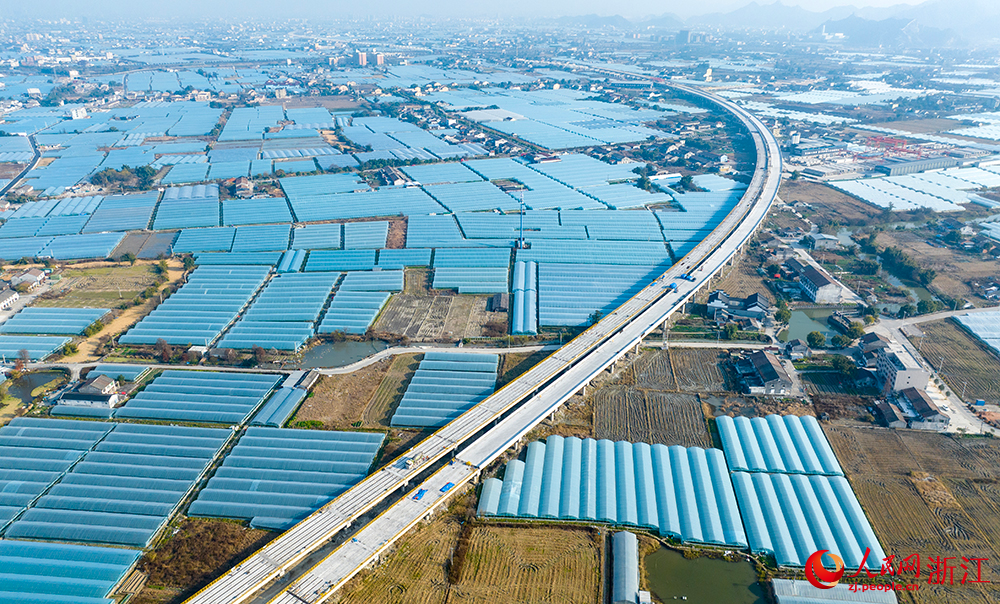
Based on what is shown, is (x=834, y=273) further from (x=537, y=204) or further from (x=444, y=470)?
(x=444, y=470)

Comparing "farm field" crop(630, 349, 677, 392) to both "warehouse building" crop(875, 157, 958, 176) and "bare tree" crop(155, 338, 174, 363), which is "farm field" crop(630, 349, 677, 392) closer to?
"bare tree" crop(155, 338, 174, 363)

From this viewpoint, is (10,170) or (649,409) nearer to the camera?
(649,409)

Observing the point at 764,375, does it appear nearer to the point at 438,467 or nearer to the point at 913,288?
the point at 438,467

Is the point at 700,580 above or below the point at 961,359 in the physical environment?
below

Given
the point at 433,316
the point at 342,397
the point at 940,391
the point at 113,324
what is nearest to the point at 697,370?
the point at 940,391

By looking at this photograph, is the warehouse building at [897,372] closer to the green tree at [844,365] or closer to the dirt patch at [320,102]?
the green tree at [844,365]

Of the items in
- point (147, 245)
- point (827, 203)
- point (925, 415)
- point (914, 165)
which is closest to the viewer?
point (925, 415)
